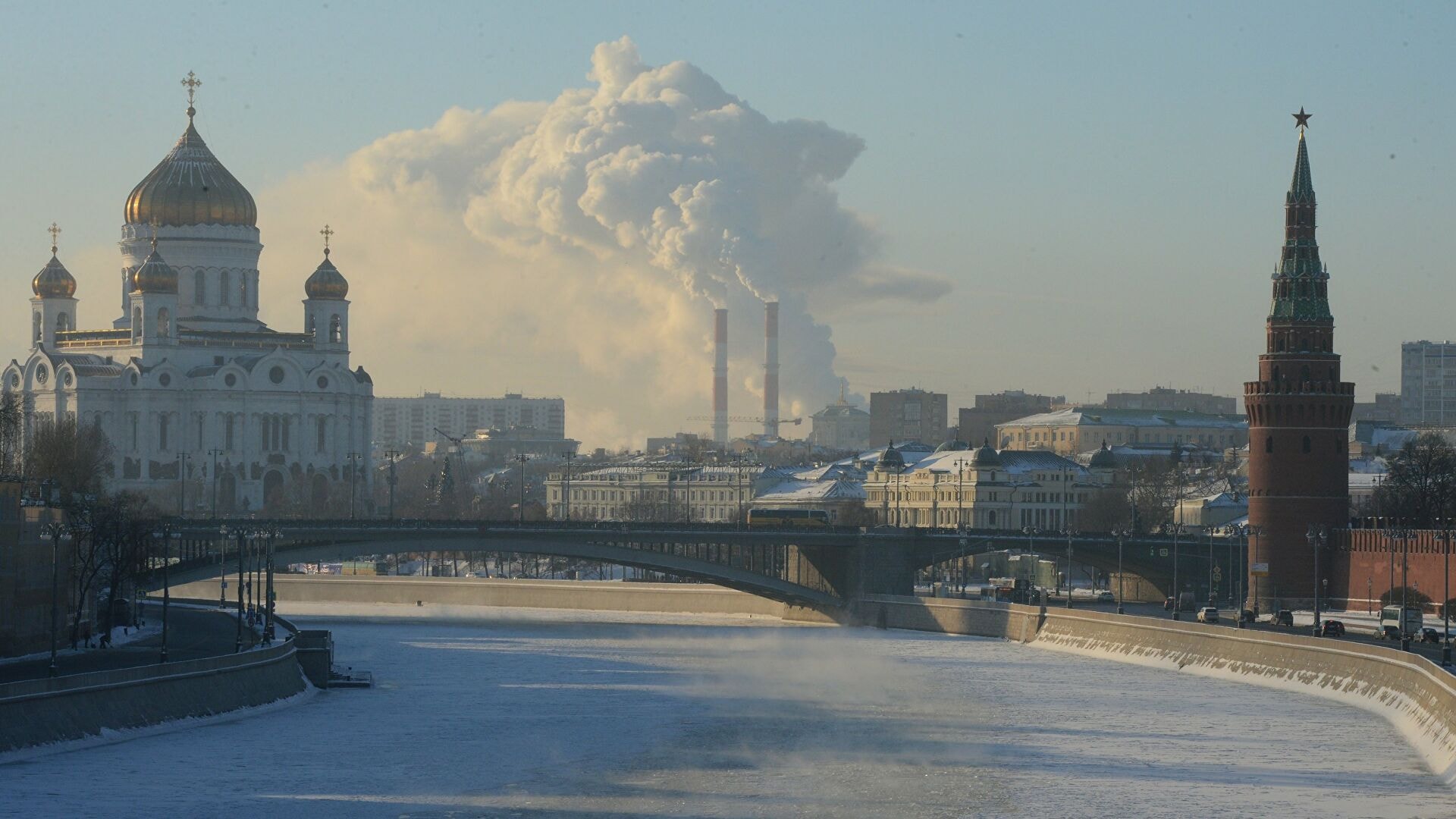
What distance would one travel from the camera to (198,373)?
165500mm

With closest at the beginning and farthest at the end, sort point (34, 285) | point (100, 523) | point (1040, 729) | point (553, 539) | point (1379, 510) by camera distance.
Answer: point (1040, 729) → point (100, 523) → point (553, 539) → point (1379, 510) → point (34, 285)

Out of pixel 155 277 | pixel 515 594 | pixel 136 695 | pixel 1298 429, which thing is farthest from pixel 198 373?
pixel 136 695

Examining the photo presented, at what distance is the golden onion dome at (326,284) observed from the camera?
173m

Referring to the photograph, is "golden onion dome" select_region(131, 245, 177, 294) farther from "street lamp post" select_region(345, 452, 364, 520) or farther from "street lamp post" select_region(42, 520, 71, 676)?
"street lamp post" select_region(42, 520, 71, 676)

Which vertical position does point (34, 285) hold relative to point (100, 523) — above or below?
above

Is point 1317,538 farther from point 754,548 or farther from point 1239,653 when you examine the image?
point 754,548

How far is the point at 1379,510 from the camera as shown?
118 meters

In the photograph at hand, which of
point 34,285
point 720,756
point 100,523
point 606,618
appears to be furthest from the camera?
point 34,285

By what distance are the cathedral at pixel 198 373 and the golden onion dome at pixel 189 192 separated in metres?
0.06

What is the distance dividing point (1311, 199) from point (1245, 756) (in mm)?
42614

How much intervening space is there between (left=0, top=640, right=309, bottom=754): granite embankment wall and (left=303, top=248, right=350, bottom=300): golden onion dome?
349ft

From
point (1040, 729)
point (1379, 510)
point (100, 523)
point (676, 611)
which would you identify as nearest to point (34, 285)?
point (676, 611)

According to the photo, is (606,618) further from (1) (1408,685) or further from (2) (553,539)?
(1) (1408,685)

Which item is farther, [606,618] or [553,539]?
[606,618]
